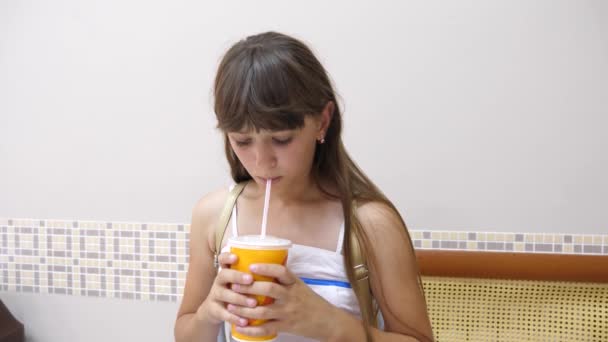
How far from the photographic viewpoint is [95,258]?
2.08 m

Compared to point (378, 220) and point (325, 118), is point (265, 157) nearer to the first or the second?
point (325, 118)

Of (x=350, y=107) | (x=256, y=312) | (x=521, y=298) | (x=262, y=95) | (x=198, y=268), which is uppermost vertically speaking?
(x=262, y=95)

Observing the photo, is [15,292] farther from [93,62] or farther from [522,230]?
[522,230]

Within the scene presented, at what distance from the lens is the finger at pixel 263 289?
0.88 metres

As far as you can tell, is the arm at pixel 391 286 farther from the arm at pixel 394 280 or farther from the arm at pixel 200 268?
the arm at pixel 200 268

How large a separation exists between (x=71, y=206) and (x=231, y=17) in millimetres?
857

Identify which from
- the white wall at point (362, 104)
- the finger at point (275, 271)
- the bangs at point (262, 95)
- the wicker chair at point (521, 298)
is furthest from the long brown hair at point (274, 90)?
the white wall at point (362, 104)

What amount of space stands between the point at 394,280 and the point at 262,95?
436 mm

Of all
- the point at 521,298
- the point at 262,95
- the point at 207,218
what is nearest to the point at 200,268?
the point at 207,218

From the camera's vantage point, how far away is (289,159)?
1.01 metres

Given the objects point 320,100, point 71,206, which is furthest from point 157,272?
point 320,100

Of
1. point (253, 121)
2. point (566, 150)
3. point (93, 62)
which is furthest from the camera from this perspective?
point (93, 62)

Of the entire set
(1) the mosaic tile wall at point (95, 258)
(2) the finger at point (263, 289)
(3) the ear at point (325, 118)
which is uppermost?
(3) the ear at point (325, 118)

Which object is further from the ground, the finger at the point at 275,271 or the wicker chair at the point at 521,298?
the finger at the point at 275,271
